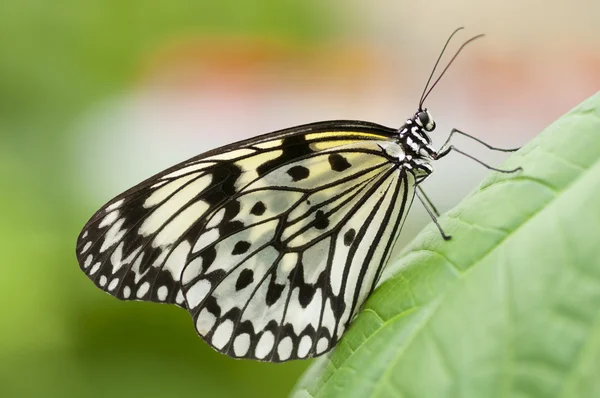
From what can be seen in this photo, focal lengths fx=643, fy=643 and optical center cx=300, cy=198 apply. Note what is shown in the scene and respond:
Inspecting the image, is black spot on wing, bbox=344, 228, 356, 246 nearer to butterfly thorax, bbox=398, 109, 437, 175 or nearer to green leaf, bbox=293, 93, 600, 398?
butterfly thorax, bbox=398, 109, 437, 175

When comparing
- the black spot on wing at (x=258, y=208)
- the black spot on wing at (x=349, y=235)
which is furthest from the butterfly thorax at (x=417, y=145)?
the black spot on wing at (x=258, y=208)

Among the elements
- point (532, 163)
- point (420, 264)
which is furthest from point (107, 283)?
point (532, 163)

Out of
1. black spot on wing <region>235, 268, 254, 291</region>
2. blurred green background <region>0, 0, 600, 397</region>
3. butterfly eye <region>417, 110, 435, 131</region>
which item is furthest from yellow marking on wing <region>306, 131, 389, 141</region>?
blurred green background <region>0, 0, 600, 397</region>

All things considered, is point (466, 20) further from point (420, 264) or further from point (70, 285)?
point (420, 264)

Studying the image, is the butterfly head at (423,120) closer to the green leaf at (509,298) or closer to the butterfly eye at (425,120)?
the butterfly eye at (425,120)

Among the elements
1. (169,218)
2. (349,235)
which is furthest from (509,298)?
(169,218)

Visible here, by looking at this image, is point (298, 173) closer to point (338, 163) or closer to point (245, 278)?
point (338, 163)
